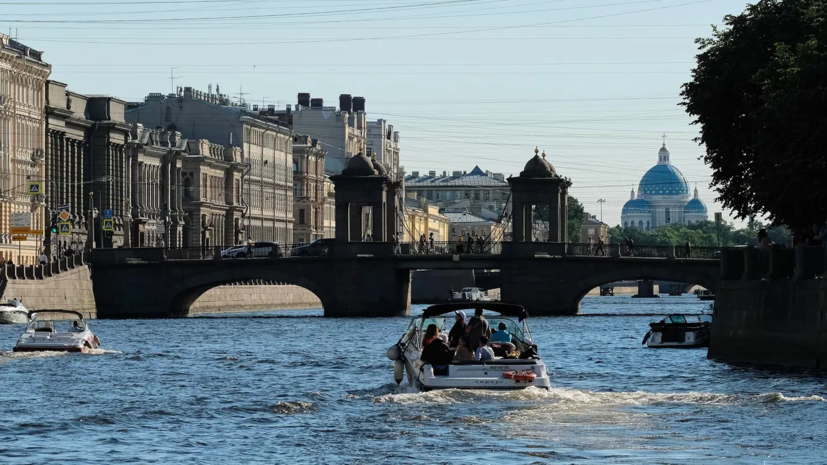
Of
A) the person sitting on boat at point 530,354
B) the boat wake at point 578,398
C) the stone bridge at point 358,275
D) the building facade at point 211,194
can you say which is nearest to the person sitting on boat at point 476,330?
the person sitting on boat at point 530,354

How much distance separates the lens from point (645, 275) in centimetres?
11069

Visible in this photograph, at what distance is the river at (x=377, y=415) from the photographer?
31.6m

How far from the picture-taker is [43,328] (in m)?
60.2

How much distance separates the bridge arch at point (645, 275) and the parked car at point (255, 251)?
15260 mm

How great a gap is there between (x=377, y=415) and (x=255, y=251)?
8664 cm

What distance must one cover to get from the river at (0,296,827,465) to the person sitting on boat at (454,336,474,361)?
1.40m

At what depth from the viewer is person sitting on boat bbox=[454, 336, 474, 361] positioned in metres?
40.4

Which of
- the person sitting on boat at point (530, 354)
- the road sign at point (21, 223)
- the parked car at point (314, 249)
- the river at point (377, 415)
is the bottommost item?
the river at point (377, 415)

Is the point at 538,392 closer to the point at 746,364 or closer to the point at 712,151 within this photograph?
the point at 746,364

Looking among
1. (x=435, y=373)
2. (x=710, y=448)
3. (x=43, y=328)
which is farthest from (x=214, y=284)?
(x=710, y=448)

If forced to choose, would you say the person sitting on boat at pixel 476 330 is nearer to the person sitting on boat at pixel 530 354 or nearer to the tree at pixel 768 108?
the person sitting on boat at pixel 530 354

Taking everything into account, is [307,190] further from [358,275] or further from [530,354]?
[530,354]

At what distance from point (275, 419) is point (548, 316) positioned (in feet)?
237

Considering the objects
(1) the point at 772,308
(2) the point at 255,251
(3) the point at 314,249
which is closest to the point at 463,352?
(1) the point at 772,308
